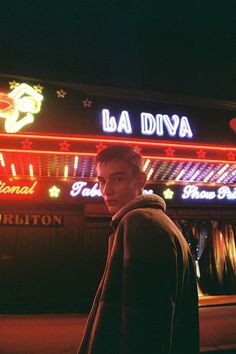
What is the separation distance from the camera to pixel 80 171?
7.57 metres

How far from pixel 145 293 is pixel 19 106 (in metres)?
6.42

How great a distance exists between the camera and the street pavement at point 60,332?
495cm

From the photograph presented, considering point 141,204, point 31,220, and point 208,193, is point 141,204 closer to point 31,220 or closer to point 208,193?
point 31,220

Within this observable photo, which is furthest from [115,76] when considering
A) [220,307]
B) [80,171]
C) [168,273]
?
[168,273]

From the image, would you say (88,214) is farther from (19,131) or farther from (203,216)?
(203,216)

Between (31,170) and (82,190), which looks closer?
(31,170)

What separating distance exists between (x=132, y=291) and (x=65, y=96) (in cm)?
687

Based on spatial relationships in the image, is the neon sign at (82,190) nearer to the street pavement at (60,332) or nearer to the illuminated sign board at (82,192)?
the illuminated sign board at (82,192)

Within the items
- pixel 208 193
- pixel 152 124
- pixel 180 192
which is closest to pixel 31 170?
pixel 152 124

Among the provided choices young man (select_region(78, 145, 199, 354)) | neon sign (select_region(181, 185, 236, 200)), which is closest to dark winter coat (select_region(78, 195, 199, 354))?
young man (select_region(78, 145, 199, 354))

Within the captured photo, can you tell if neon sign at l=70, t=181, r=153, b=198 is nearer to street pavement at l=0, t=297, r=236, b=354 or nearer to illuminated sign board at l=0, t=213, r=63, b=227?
illuminated sign board at l=0, t=213, r=63, b=227

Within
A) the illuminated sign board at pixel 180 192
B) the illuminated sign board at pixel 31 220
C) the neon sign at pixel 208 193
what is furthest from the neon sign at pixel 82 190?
the neon sign at pixel 208 193

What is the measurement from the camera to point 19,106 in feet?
22.8

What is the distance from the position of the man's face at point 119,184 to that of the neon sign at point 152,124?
567cm
